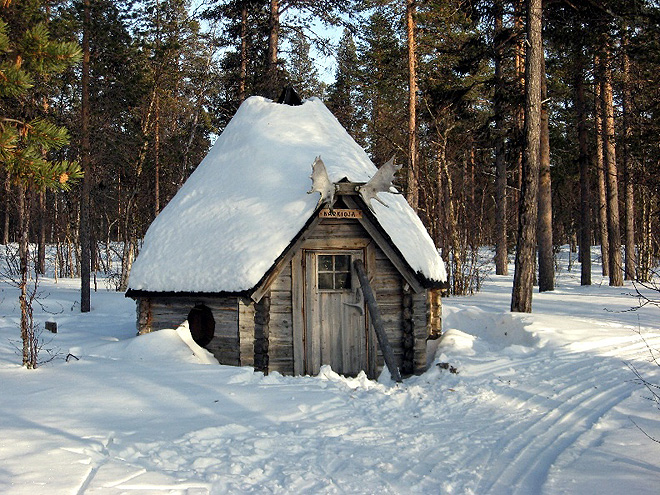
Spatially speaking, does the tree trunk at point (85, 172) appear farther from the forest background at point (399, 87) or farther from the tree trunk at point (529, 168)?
the tree trunk at point (529, 168)

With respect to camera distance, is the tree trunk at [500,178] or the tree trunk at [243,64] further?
the tree trunk at [243,64]

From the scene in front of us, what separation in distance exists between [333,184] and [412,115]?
1049cm

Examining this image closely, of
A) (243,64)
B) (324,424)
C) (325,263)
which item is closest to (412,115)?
(243,64)

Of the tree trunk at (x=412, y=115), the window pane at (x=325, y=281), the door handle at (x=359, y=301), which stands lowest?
the door handle at (x=359, y=301)

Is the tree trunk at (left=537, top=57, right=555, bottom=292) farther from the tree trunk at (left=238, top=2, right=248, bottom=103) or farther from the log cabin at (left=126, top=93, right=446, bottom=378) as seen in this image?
the tree trunk at (left=238, top=2, right=248, bottom=103)

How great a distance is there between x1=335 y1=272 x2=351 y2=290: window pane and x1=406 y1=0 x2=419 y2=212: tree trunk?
29.7ft

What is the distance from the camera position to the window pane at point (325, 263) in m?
10.6

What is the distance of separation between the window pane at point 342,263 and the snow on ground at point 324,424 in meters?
2.20

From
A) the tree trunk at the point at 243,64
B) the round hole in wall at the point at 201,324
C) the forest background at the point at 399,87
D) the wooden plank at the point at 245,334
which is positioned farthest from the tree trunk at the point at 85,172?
the wooden plank at the point at 245,334

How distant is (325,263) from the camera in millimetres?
10664

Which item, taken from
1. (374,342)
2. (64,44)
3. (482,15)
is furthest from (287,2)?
(64,44)

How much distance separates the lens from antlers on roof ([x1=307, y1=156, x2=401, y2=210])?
32.7ft

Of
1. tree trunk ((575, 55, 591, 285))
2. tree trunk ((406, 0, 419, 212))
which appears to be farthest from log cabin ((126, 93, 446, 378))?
tree trunk ((575, 55, 591, 285))

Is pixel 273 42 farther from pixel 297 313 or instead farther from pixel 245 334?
pixel 245 334
